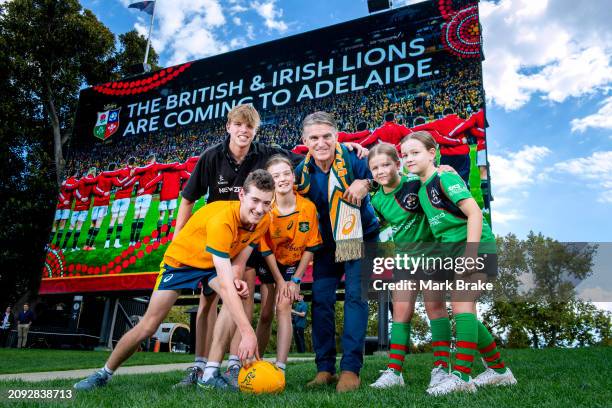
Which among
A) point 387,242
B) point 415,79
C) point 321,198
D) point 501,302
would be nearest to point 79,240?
point 387,242

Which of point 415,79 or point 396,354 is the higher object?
point 415,79

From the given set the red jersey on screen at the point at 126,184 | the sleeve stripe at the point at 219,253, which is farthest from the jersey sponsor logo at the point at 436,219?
the red jersey on screen at the point at 126,184

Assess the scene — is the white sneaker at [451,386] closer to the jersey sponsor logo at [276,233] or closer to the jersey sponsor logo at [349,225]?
the jersey sponsor logo at [349,225]

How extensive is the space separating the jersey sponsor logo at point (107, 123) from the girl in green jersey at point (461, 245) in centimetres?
1262

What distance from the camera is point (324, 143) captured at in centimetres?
342

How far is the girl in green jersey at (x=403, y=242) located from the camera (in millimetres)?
3125

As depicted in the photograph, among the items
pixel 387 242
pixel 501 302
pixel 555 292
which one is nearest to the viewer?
pixel 387 242

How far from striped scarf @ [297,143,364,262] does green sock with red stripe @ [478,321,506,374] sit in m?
0.91

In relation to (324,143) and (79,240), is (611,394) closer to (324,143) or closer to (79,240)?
(324,143)

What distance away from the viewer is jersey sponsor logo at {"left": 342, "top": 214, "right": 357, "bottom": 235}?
3262mm

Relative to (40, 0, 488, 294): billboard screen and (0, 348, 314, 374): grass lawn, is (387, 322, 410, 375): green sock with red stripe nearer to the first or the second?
(0, 348, 314, 374): grass lawn

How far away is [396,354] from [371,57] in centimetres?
879

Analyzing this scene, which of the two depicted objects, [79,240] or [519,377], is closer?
[519,377]

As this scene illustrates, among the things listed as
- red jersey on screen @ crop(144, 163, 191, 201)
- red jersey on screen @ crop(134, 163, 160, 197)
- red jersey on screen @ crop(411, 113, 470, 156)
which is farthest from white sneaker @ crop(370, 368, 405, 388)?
red jersey on screen @ crop(134, 163, 160, 197)
